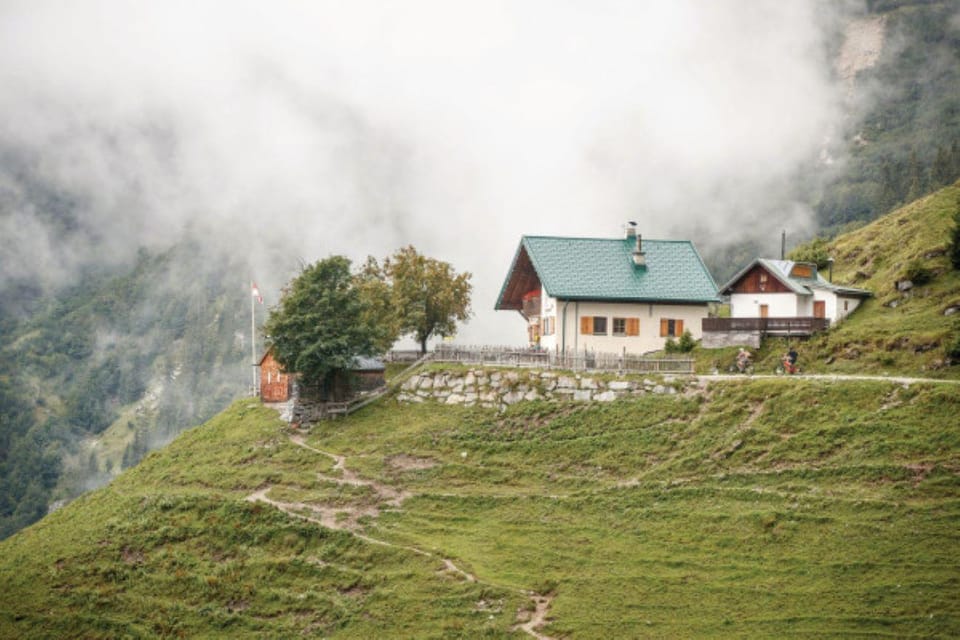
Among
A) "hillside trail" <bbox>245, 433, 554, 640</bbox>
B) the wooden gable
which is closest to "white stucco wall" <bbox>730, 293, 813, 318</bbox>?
the wooden gable

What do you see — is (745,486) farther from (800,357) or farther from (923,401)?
(800,357)

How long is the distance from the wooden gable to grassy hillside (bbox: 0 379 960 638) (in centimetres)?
1926

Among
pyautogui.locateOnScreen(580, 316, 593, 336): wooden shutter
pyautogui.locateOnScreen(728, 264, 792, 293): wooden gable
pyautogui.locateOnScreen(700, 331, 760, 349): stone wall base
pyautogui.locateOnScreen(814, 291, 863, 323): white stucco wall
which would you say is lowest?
pyautogui.locateOnScreen(700, 331, 760, 349): stone wall base

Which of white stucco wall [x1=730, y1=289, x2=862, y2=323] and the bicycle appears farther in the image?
white stucco wall [x1=730, y1=289, x2=862, y2=323]

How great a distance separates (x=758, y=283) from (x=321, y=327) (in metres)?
34.5

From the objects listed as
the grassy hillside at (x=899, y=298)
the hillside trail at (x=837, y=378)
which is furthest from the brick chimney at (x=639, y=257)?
the grassy hillside at (x=899, y=298)

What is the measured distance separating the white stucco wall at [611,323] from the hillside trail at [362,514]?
20.9m

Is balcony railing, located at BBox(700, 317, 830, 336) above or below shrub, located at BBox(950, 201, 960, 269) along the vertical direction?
below

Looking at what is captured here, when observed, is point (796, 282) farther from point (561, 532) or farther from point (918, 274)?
point (561, 532)

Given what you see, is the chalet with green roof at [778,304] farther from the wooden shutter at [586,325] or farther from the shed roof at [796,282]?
the wooden shutter at [586,325]

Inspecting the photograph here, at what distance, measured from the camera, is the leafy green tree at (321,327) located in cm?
6475

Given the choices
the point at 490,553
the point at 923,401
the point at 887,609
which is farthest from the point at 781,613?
the point at 923,401

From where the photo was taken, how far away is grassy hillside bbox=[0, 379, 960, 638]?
122 ft

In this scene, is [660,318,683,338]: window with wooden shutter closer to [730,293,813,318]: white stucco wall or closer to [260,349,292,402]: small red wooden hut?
[730,293,813,318]: white stucco wall
